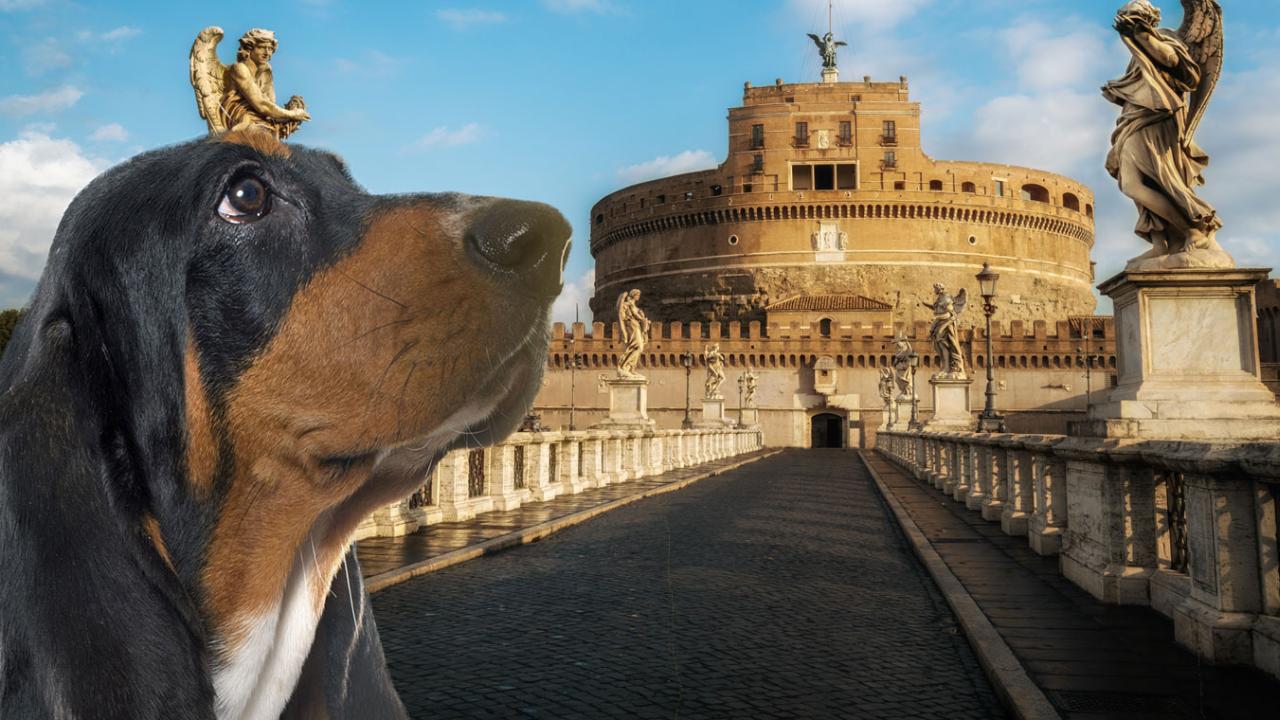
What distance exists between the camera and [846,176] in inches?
2304

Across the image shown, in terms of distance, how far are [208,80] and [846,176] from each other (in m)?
55.1

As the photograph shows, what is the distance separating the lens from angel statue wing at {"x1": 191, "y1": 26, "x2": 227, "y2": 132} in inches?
247

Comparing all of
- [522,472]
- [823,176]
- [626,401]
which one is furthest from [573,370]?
[522,472]

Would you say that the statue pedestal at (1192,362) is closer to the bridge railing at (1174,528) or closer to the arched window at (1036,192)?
the bridge railing at (1174,528)

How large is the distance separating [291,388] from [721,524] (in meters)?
9.08

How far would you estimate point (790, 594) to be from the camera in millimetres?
5848

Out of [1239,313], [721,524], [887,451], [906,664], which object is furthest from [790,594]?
[887,451]

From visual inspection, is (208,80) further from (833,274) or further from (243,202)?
(833,274)

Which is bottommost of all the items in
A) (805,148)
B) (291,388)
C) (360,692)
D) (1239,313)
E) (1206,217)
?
(360,692)

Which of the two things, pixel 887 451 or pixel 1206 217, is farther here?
pixel 887 451

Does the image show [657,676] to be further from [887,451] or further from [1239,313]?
[887,451]

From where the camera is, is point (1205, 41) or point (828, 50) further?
point (828, 50)

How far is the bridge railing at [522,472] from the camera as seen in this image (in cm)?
876

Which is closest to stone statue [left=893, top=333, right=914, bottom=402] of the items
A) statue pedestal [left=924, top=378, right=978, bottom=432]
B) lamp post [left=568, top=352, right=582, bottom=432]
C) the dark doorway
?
the dark doorway
